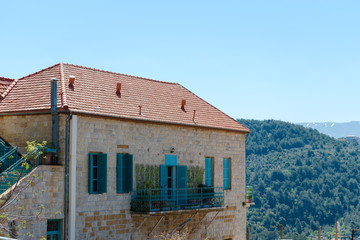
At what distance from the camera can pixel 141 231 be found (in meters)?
27.3

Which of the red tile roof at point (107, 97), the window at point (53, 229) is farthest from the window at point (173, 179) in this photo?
the window at point (53, 229)

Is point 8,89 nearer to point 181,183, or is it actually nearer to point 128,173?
point 128,173

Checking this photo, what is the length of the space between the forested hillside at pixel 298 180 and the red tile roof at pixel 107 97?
79225 millimetres

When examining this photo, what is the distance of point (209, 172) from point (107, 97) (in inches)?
293

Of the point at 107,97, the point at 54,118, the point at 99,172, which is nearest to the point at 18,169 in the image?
the point at 54,118

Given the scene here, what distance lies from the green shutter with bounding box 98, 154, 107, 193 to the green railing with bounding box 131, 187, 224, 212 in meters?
2.04

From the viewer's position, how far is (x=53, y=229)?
77.0ft

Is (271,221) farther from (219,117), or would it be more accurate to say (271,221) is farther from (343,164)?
(219,117)

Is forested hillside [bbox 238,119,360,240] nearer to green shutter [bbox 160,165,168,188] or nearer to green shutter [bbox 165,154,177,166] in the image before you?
green shutter [bbox 165,154,177,166]

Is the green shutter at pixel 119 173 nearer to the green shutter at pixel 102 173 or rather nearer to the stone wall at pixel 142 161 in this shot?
the stone wall at pixel 142 161

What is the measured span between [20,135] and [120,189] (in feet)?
15.6

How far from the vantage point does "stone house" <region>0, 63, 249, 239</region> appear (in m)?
23.7

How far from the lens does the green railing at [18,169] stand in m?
21.8

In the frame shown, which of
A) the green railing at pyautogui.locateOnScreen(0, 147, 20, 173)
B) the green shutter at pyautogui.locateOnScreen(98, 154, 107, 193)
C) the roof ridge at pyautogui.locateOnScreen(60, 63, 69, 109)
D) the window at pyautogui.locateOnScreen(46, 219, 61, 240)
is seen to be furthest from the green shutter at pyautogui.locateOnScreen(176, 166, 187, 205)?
the green railing at pyautogui.locateOnScreen(0, 147, 20, 173)
